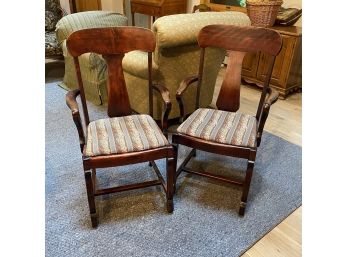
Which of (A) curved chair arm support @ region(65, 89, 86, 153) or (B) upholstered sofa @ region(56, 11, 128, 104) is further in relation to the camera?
(B) upholstered sofa @ region(56, 11, 128, 104)

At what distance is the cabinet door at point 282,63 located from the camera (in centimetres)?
289

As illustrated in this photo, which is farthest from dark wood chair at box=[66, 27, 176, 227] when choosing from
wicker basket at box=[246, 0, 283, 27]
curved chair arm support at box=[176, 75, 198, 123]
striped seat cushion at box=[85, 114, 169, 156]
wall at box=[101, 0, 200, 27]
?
wall at box=[101, 0, 200, 27]

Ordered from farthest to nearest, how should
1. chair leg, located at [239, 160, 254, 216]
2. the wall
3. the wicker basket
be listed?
the wall → the wicker basket → chair leg, located at [239, 160, 254, 216]

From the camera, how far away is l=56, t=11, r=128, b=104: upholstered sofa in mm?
2705

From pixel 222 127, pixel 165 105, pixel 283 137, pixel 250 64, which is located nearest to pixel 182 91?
pixel 165 105

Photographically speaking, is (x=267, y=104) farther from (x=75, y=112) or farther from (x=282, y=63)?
(x=282, y=63)

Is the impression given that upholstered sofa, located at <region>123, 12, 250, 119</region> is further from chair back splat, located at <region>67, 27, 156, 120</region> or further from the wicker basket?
the wicker basket

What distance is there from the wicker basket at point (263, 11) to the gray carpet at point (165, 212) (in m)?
1.56

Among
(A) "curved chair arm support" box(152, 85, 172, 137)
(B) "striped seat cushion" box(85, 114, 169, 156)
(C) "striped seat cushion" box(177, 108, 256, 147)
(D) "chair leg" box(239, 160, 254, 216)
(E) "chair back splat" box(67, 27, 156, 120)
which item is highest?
(E) "chair back splat" box(67, 27, 156, 120)

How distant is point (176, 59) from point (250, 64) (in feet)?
5.02

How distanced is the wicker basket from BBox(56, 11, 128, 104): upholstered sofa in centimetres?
147

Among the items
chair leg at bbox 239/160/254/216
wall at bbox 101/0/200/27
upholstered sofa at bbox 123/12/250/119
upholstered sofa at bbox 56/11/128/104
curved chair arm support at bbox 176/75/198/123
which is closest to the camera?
chair leg at bbox 239/160/254/216

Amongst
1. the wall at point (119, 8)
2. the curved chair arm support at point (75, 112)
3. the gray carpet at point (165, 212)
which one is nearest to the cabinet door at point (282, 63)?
the gray carpet at point (165, 212)
